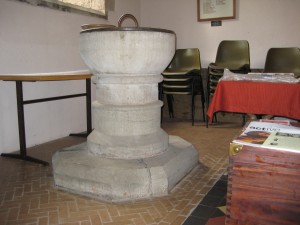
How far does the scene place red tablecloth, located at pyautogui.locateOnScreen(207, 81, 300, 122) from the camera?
3072 mm

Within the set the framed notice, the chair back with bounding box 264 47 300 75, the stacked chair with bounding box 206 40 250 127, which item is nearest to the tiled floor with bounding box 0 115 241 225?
the stacked chair with bounding box 206 40 250 127

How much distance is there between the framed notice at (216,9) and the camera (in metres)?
5.00

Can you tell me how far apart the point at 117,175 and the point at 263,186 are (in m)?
1.19

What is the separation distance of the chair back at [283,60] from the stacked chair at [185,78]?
105cm

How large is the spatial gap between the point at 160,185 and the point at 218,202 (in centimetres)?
43

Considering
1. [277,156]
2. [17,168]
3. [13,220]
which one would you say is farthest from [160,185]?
[17,168]

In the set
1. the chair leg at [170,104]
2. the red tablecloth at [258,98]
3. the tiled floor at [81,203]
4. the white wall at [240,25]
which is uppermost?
the white wall at [240,25]

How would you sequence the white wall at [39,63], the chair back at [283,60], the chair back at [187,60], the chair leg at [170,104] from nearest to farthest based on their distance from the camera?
the white wall at [39,63], the chair back at [283,60], the chair back at [187,60], the chair leg at [170,104]

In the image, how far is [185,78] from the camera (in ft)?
14.9

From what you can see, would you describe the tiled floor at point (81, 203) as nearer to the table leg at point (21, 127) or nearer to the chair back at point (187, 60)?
the table leg at point (21, 127)

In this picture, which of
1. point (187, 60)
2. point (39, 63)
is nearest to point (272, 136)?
point (39, 63)

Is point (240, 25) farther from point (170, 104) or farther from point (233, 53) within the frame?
point (170, 104)

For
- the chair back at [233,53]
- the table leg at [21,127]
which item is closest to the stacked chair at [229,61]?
the chair back at [233,53]

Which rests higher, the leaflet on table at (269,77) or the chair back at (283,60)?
the chair back at (283,60)
